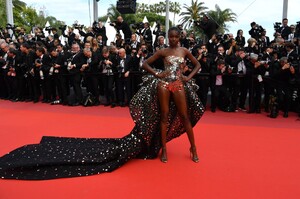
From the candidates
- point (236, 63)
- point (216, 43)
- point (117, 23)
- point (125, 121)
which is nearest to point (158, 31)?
point (117, 23)

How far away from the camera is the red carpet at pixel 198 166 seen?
3223 millimetres

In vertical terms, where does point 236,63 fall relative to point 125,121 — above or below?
above

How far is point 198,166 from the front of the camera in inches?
156

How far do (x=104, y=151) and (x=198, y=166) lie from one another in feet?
4.09

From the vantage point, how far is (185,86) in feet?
13.6

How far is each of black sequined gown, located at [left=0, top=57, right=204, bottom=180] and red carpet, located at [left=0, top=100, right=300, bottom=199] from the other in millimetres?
159

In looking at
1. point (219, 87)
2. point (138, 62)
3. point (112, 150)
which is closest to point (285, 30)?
point (219, 87)

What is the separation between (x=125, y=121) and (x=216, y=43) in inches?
170

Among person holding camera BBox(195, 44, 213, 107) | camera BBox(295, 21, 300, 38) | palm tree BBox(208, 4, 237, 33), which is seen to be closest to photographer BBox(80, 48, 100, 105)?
person holding camera BBox(195, 44, 213, 107)

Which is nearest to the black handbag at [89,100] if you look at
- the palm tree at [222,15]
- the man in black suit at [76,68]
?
the man in black suit at [76,68]

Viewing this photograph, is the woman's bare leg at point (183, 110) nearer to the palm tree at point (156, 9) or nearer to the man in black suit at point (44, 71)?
the man in black suit at point (44, 71)

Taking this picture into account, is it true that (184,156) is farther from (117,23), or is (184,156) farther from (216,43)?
(117,23)

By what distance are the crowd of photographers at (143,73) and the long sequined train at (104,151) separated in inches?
125

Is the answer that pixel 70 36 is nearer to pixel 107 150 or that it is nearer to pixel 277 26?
pixel 277 26
